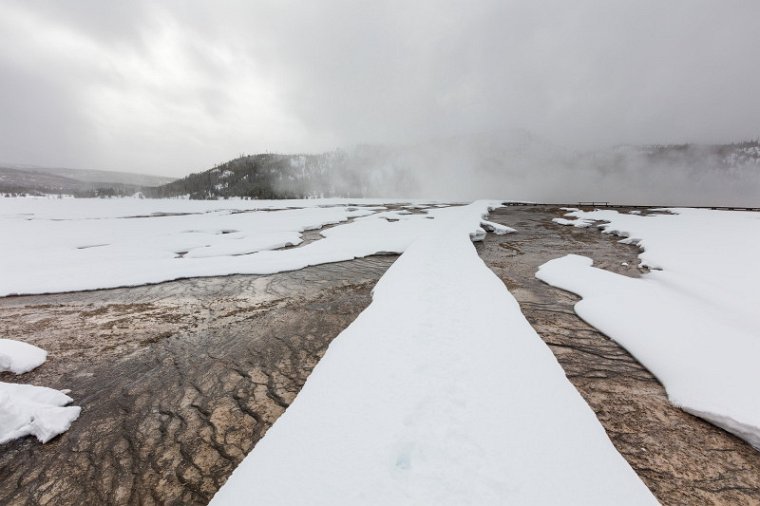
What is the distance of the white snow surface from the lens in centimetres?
539

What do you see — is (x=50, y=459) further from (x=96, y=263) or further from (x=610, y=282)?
(x=610, y=282)

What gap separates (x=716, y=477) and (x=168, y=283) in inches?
527

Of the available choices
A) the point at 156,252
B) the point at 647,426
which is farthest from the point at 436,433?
the point at 156,252

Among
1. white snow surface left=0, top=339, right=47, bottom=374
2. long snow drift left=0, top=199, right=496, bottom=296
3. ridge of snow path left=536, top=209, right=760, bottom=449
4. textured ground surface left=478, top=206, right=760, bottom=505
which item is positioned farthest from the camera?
long snow drift left=0, top=199, right=496, bottom=296

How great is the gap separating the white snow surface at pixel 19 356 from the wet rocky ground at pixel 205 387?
0.20m

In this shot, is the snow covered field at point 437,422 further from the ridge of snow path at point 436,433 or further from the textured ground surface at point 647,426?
the textured ground surface at point 647,426

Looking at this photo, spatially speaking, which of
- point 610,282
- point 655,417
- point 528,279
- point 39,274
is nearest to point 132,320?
point 39,274

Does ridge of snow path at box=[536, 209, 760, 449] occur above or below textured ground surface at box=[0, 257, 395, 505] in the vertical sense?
above

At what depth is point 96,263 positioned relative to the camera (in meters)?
12.4

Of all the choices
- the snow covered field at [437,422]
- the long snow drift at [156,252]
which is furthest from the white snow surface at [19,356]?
the long snow drift at [156,252]

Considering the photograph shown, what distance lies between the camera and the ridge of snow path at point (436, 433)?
2910 mm

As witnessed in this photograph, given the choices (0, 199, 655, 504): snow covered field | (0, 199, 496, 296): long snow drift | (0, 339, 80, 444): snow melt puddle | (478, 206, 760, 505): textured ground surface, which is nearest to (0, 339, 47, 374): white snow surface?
(0, 339, 80, 444): snow melt puddle

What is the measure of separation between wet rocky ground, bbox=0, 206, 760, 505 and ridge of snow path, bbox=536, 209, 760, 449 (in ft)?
1.00

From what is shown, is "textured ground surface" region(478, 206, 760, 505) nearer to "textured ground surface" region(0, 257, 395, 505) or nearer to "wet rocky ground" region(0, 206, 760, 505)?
"wet rocky ground" region(0, 206, 760, 505)
